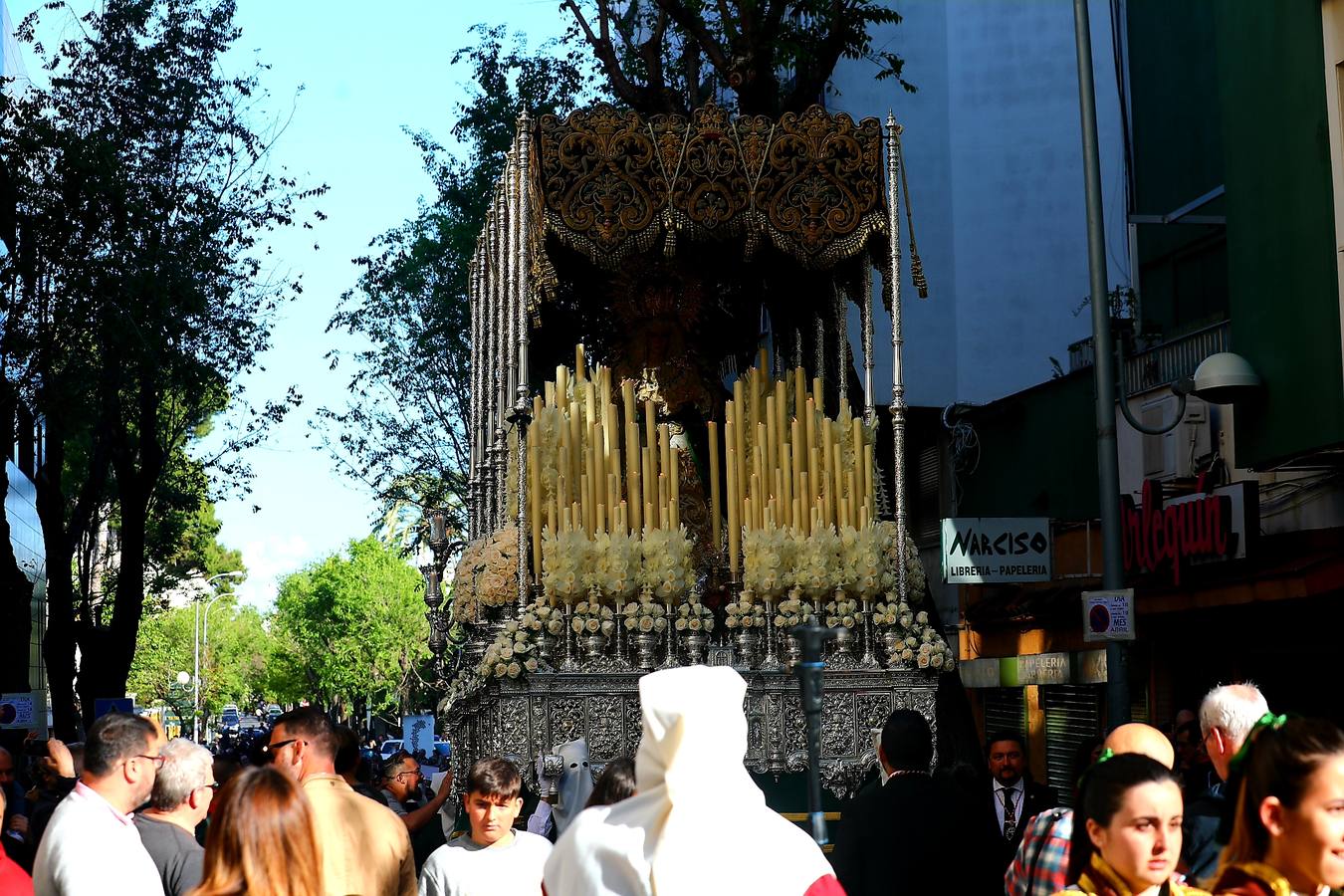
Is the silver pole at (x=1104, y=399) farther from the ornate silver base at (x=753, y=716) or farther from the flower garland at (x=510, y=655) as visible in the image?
the flower garland at (x=510, y=655)

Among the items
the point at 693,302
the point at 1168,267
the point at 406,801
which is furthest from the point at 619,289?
the point at 1168,267

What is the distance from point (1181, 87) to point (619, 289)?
868cm

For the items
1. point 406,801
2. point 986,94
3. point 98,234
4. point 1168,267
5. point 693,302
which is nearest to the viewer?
point 406,801

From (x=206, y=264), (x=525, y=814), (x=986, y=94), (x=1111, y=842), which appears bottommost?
(x=525, y=814)

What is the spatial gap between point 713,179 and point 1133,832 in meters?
9.68

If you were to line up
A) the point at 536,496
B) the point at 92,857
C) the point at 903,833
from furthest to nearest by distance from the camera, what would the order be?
the point at 536,496, the point at 903,833, the point at 92,857

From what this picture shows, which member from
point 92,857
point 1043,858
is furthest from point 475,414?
point 1043,858

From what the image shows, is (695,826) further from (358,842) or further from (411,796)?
(411,796)

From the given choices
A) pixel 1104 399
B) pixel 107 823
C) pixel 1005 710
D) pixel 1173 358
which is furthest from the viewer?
pixel 1005 710

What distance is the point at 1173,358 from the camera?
60.4 ft

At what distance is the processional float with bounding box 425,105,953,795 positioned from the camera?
40.4 feet

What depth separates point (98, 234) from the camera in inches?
880

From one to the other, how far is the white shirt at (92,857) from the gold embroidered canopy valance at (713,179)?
26.2 feet

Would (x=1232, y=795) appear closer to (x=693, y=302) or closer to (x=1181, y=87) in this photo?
(x=693, y=302)
